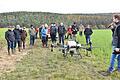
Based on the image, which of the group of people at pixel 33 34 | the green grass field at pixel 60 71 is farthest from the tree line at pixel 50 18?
the green grass field at pixel 60 71

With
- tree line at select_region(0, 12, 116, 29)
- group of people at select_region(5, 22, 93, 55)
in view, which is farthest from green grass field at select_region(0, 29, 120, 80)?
tree line at select_region(0, 12, 116, 29)

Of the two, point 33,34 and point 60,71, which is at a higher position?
point 60,71

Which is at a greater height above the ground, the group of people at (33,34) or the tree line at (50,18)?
the group of people at (33,34)

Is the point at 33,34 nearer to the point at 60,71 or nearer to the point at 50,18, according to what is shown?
the point at 60,71

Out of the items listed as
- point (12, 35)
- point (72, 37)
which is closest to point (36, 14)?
point (72, 37)

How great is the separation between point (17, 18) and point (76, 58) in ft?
347

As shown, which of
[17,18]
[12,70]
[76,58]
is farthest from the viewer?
[17,18]

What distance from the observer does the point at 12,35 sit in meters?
22.4

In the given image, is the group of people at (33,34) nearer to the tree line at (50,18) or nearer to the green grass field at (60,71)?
the green grass field at (60,71)

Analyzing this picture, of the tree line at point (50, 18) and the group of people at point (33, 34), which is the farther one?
the tree line at point (50, 18)

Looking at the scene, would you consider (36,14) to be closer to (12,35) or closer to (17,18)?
(17,18)

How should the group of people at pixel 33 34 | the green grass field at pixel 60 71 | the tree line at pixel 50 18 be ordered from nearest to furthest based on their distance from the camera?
the green grass field at pixel 60 71, the group of people at pixel 33 34, the tree line at pixel 50 18

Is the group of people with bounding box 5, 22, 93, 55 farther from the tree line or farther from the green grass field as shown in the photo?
the tree line

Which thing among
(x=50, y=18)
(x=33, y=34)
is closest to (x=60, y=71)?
(x=33, y=34)
